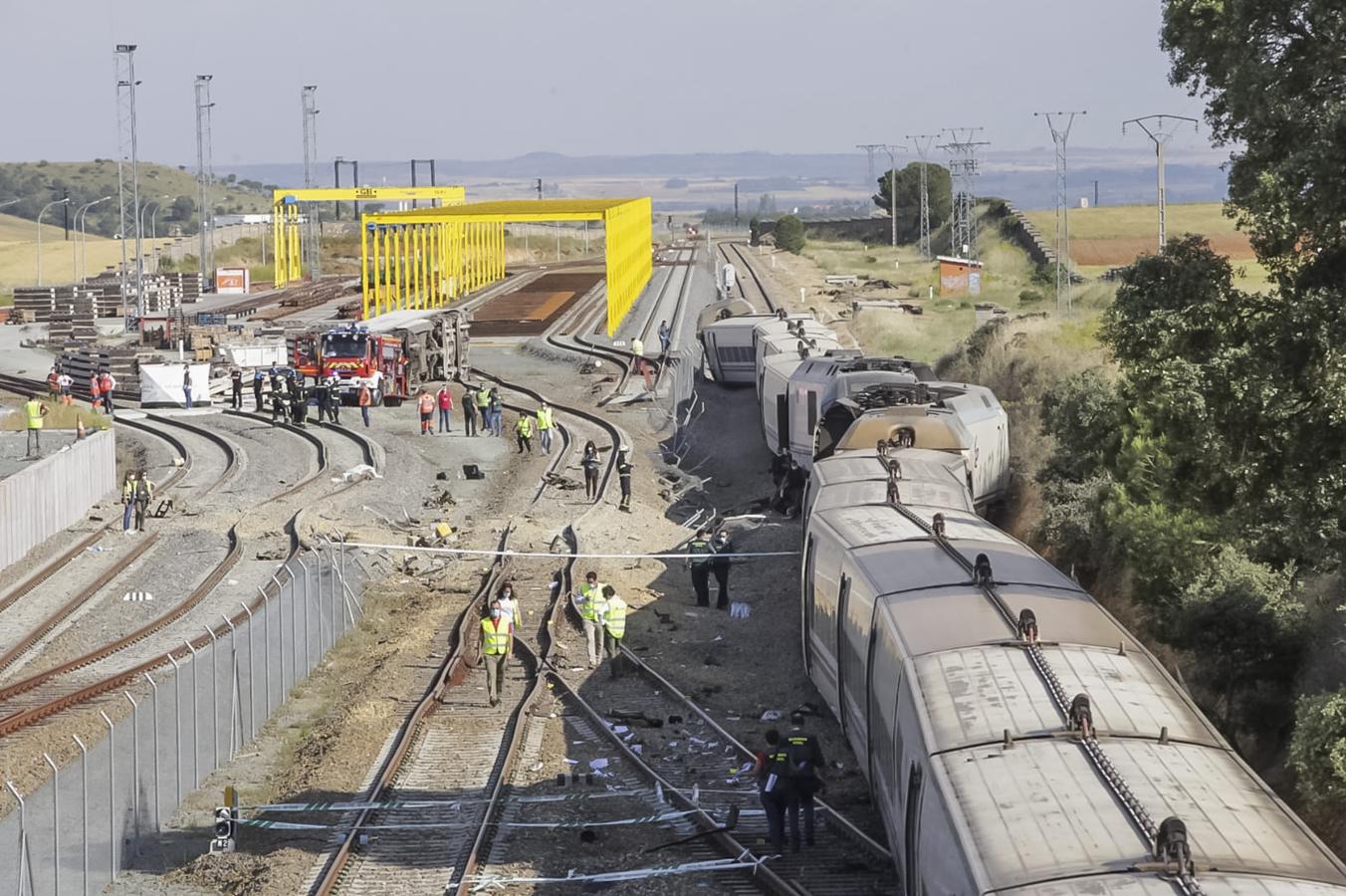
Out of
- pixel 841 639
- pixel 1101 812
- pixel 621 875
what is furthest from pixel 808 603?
pixel 1101 812

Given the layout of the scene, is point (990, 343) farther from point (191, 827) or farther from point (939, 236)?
point (939, 236)

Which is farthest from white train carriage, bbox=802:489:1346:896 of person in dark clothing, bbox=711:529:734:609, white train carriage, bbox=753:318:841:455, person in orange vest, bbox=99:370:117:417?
person in orange vest, bbox=99:370:117:417

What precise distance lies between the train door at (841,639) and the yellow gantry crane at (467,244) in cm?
4485

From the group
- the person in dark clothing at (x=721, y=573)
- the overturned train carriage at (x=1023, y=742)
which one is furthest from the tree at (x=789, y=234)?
the overturned train carriage at (x=1023, y=742)

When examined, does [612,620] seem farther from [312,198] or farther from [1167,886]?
[312,198]

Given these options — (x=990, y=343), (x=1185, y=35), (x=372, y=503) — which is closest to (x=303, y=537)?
(x=372, y=503)

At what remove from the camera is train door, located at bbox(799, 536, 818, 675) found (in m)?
20.1

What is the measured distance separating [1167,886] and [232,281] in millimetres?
97841

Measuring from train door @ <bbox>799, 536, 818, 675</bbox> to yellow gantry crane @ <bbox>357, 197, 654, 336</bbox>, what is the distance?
4155 centimetres

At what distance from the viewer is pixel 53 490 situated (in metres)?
33.6

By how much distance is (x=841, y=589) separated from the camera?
1730 centimetres

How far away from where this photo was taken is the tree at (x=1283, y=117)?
14.3 m

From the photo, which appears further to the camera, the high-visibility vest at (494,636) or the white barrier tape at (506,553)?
the white barrier tape at (506,553)

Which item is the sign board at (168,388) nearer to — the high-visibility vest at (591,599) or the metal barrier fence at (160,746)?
the metal barrier fence at (160,746)
